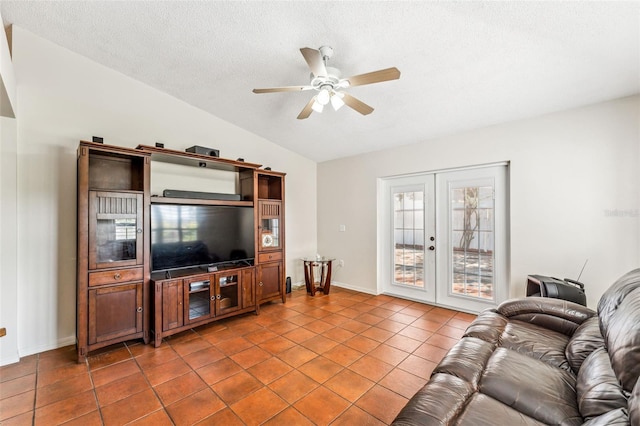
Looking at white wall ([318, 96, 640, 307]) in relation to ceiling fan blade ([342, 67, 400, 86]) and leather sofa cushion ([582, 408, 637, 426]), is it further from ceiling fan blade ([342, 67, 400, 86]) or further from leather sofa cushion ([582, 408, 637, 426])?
leather sofa cushion ([582, 408, 637, 426])

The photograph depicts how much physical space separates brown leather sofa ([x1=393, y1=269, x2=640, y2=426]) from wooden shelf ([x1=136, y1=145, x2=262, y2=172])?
120 inches

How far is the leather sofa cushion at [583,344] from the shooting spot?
4.98 ft

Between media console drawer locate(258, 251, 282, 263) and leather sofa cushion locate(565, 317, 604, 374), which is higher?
media console drawer locate(258, 251, 282, 263)

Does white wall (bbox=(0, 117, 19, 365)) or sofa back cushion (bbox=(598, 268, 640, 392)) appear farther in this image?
white wall (bbox=(0, 117, 19, 365))

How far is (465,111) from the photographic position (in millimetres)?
3094

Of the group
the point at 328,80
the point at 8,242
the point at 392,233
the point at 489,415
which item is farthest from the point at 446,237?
the point at 8,242

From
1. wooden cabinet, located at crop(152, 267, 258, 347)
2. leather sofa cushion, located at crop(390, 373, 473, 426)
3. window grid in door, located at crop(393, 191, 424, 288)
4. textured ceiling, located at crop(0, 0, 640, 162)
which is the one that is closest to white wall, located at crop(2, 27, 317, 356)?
textured ceiling, located at crop(0, 0, 640, 162)

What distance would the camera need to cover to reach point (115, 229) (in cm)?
271

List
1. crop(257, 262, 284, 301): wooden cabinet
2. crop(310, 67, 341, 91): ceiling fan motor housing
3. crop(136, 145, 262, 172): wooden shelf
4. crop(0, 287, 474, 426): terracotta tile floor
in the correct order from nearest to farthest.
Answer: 1. crop(0, 287, 474, 426): terracotta tile floor
2. crop(310, 67, 341, 91): ceiling fan motor housing
3. crop(136, 145, 262, 172): wooden shelf
4. crop(257, 262, 284, 301): wooden cabinet

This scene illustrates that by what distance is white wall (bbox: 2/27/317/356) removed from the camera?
259 cm

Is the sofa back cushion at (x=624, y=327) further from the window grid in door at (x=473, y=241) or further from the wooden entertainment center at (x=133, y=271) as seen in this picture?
the wooden entertainment center at (x=133, y=271)

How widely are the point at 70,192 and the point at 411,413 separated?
11.7 ft

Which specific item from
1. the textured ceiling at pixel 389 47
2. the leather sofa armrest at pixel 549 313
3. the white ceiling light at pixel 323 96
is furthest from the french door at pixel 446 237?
the white ceiling light at pixel 323 96

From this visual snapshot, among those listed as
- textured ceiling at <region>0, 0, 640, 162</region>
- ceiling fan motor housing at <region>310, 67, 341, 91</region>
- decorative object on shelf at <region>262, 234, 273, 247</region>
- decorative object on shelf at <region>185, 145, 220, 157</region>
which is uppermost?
textured ceiling at <region>0, 0, 640, 162</region>
